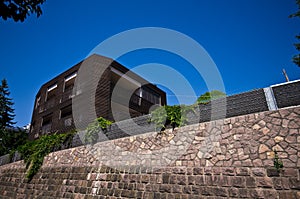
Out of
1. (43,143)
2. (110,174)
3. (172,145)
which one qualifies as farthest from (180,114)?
(43,143)

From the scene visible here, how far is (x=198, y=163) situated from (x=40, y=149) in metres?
7.66

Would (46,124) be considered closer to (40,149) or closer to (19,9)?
(40,149)

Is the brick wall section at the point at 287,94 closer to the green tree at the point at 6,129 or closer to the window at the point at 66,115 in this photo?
the window at the point at 66,115

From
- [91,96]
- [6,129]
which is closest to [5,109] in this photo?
[6,129]

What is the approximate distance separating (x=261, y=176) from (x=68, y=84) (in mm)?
15019

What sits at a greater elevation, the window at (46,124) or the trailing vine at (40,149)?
the window at (46,124)

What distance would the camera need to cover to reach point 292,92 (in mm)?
3670

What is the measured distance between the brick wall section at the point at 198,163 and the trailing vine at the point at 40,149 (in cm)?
154

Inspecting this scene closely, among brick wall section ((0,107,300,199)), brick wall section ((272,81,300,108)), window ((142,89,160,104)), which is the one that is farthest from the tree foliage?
brick wall section ((272,81,300,108))

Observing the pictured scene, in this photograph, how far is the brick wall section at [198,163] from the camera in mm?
3324

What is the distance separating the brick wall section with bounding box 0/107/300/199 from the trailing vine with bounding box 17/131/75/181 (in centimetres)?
154

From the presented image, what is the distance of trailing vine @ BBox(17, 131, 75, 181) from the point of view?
7672 mm

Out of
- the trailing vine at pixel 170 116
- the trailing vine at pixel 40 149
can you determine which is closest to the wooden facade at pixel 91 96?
the trailing vine at pixel 40 149

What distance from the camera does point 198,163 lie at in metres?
4.08
